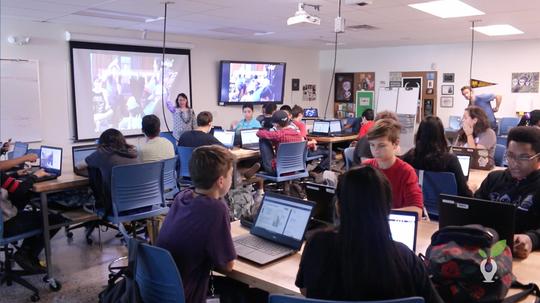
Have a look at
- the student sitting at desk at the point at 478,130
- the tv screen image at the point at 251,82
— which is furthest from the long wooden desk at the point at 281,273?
the tv screen image at the point at 251,82

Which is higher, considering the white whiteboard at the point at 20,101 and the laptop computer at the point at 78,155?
the white whiteboard at the point at 20,101

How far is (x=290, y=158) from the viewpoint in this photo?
5.52 m

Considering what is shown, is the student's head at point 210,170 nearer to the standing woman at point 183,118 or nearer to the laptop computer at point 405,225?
the laptop computer at point 405,225

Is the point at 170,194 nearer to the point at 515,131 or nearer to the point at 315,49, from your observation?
the point at 515,131

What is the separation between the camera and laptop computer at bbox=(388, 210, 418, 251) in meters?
1.92

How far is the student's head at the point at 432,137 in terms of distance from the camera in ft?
9.96

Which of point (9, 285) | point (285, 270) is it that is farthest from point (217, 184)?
point (9, 285)

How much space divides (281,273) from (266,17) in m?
4.73

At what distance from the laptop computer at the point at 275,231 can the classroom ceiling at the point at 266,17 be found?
329 centimetres

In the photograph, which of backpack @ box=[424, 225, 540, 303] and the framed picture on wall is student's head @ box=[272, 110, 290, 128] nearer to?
backpack @ box=[424, 225, 540, 303]

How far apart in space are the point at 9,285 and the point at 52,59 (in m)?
4.00

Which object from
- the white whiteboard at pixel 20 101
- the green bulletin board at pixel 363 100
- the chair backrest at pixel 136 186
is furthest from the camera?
the green bulletin board at pixel 363 100

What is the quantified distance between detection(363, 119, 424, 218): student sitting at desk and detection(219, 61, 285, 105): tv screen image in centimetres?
654

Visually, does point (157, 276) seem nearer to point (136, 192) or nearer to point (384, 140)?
point (384, 140)
